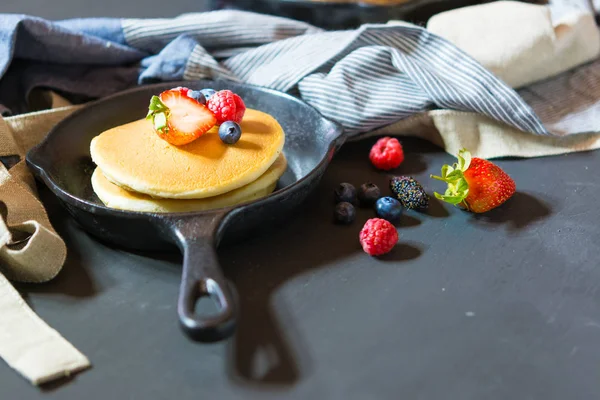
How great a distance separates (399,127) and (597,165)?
1.31ft

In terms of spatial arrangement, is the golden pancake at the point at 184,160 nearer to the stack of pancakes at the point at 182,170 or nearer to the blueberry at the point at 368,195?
the stack of pancakes at the point at 182,170

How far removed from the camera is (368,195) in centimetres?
110

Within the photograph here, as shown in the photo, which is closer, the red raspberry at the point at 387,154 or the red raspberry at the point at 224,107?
the red raspberry at the point at 224,107

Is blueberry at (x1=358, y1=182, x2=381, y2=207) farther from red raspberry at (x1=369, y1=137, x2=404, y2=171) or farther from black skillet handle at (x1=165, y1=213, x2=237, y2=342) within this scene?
black skillet handle at (x1=165, y1=213, x2=237, y2=342)

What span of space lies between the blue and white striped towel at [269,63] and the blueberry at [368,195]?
201 mm

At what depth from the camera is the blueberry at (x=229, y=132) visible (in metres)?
1.02

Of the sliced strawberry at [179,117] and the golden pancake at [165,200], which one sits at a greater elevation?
the sliced strawberry at [179,117]

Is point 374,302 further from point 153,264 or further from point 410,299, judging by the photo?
point 153,264

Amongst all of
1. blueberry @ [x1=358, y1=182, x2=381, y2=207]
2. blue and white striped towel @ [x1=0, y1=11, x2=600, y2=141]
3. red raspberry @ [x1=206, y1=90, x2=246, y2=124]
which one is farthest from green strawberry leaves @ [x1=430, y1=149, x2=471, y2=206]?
red raspberry @ [x1=206, y1=90, x2=246, y2=124]

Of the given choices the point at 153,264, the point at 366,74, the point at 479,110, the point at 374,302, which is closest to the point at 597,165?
the point at 479,110

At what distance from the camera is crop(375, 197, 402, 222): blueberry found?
105 centimetres

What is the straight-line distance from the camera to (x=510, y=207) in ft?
3.62

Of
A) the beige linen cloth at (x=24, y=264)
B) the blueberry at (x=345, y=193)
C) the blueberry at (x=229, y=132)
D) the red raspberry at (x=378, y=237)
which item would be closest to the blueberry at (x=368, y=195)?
the blueberry at (x=345, y=193)

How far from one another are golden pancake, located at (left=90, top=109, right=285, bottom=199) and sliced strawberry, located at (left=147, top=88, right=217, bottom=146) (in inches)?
0.9
